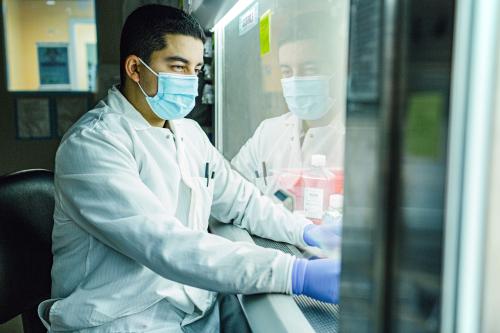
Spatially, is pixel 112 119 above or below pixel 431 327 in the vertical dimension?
above

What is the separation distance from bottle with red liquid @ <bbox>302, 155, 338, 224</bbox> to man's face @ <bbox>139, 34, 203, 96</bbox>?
445 mm

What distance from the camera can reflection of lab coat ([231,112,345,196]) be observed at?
120 centimetres

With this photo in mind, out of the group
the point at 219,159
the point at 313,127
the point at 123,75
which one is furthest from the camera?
the point at 219,159

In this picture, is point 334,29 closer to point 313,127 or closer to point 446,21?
point 313,127

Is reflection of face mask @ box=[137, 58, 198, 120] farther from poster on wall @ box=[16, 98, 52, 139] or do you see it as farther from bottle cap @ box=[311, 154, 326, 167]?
poster on wall @ box=[16, 98, 52, 139]

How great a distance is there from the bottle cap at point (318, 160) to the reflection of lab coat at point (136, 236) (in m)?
0.17

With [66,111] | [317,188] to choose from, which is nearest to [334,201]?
[317,188]

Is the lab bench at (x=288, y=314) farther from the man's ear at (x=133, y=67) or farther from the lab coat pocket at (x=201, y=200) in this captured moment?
the man's ear at (x=133, y=67)

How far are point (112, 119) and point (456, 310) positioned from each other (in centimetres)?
101

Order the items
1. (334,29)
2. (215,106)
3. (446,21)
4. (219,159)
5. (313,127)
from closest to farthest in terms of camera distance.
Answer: (446,21)
(334,29)
(313,127)
(219,159)
(215,106)

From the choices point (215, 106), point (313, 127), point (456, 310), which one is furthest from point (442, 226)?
point (215, 106)

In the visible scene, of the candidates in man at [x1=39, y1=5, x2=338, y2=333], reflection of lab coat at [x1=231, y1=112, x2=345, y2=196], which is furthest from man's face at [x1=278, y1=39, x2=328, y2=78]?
man at [x1=39, y1=5, x2=338, y2=333]

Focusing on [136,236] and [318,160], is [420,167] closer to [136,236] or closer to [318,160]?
[136,236]

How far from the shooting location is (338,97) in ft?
3.71
